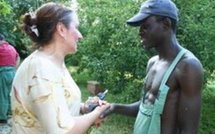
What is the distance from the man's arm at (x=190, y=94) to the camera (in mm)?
2499

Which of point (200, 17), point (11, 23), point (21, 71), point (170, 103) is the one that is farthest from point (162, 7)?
point (11, 23)

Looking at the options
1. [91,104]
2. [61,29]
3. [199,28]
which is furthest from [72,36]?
[199,28]

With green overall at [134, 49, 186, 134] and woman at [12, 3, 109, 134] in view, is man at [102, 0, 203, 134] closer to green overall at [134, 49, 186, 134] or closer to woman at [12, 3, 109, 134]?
green overall at [134, 49, 186, 134]

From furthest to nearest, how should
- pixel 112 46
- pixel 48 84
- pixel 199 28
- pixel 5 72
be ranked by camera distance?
pixel 5 72
pixel 112 46
pixel 199 28
pixel 48 84

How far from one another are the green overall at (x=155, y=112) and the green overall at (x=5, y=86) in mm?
4937

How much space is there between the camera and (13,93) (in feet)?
7.30

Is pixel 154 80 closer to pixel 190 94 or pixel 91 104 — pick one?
pixel 190 94

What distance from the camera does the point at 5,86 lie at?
24.5ft

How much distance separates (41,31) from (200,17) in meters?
5.28

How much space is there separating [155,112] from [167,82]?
0.65 ft

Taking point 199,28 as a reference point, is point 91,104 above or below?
above

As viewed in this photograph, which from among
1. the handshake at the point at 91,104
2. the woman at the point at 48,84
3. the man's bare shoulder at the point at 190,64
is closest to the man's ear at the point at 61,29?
the woman at the point at 48,84

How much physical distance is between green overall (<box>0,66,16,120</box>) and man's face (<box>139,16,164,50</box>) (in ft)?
16.3

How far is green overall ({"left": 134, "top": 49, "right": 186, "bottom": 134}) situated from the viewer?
8.53 ft
